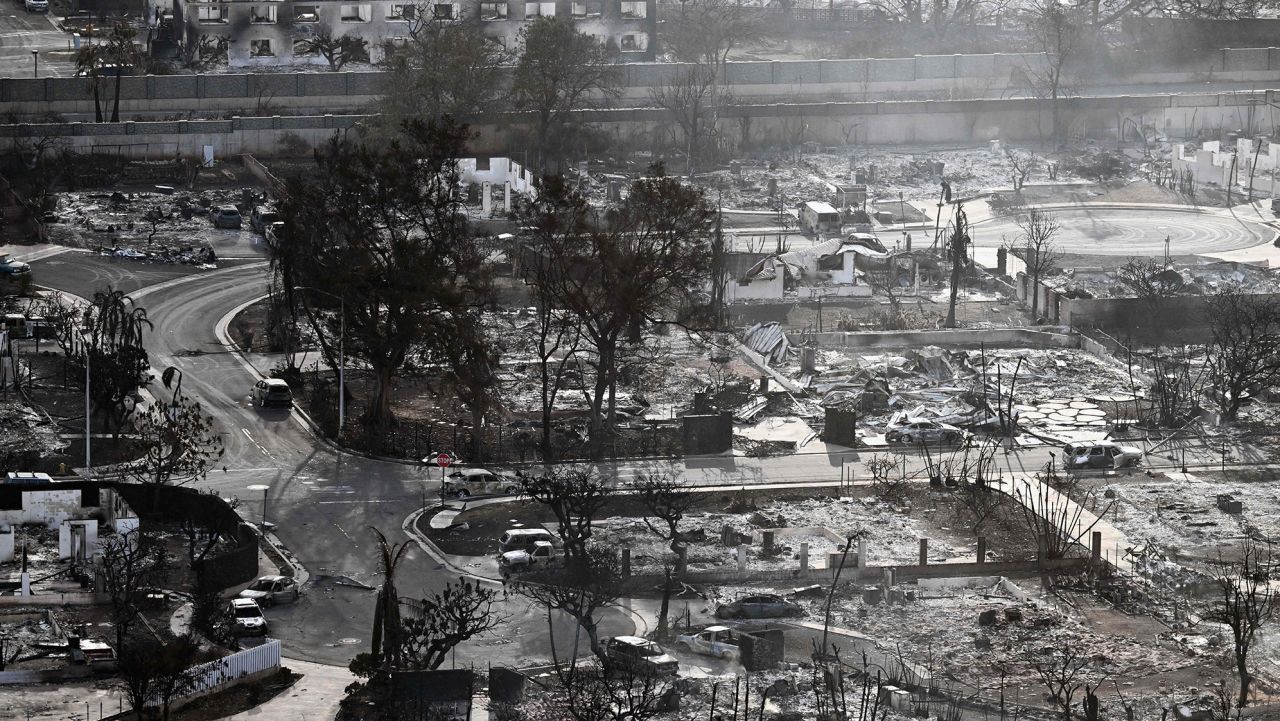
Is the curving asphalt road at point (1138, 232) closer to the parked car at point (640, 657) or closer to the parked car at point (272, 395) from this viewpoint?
the parked car at point (272, 395)

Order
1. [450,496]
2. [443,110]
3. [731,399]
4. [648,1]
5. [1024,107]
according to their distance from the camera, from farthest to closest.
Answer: [648,1] < [1024,107] < [443,110] < [731,399] < [450,496]

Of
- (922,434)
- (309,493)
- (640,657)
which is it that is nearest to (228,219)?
(309,493)

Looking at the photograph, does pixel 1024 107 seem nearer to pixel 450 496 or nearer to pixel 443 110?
pixel 443 110

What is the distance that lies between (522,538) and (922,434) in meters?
15.0

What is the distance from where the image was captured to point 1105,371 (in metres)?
72.6

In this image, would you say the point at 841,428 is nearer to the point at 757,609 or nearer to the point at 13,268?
the point at 757,609

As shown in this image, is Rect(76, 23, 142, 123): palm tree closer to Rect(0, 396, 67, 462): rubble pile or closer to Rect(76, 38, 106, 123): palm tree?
Rect(76, 38, 106, 123): palm tree

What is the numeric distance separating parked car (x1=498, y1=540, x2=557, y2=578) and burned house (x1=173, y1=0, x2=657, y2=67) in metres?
60.6

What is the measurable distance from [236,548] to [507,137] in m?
49.9

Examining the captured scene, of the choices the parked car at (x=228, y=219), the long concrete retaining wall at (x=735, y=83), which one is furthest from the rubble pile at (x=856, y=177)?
the parked car at (x=228, y=219)

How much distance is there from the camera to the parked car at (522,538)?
54.8 m

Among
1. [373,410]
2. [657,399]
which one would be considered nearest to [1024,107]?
[657,399]

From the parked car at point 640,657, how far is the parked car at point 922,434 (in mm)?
19046

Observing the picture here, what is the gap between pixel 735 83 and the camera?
371 ft
